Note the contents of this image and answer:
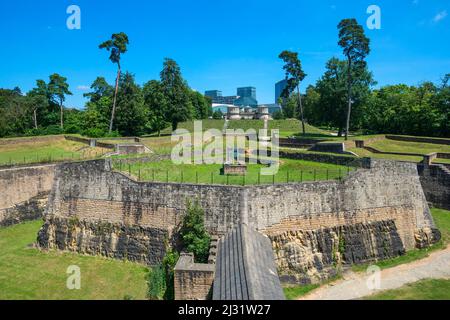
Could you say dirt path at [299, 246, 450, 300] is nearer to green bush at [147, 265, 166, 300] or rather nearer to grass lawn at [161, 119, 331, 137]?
green bush at [147, 265, 166, 300]

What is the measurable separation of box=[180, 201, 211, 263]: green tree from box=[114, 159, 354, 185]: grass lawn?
208 centimetres

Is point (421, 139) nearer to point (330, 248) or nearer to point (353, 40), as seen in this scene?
point (353, 40)

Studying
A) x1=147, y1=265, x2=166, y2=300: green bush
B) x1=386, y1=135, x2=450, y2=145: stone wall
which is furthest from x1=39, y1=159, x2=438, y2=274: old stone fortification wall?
x1=386, y1=135, x2=450, y2=145: stone wall

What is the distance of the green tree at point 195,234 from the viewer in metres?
14.7

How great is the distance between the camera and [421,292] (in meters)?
13.9

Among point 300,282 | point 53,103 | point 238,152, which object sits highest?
point 53,103

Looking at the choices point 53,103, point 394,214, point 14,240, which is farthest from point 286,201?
point 53,103

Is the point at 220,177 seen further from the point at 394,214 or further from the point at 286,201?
the point at 394,214

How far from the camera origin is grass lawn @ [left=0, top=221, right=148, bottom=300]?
46.2ft

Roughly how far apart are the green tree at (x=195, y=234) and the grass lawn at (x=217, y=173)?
2080 millimetres

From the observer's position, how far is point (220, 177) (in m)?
17.8

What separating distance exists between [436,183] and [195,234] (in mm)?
18622
